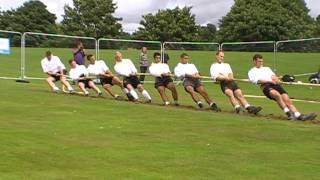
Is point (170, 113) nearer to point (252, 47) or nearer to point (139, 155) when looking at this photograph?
point (139, 155)

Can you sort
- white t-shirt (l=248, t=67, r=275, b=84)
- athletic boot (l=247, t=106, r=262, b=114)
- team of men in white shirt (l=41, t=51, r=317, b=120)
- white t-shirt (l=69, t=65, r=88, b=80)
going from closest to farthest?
1. team of men in white shirt (l=41, t=51, r=317, b=120)
2. athletic boot (l=247, t=106, r=262, b=114)
3. white t-shirt (l=248, t=67, r=275, b=84)
4. white t-shirt (l=69, t=65, r=88, b=80)

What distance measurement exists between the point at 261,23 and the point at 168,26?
11.4m

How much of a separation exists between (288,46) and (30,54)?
1561 cm

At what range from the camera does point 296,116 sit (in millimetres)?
15078

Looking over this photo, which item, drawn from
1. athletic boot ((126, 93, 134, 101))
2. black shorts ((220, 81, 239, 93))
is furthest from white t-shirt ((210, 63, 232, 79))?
athletic boot ((126, 93, 134, 101))

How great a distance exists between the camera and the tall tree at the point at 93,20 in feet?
279

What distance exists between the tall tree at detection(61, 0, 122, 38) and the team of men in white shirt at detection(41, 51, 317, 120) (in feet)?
206

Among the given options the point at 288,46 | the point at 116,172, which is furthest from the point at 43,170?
the point at 288,46

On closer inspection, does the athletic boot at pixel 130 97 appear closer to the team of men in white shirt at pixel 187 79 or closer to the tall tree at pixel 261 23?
the team of men in white shirt at pixel 187 79

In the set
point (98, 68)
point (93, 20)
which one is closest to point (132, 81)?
point (98, 68)

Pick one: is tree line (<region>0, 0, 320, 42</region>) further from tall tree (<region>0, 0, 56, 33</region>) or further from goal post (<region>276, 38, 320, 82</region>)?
goal post (<region>276, 38, 320, 82</region>)

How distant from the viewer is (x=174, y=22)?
81375 mm

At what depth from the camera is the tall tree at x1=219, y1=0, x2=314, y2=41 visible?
77938 millimetres

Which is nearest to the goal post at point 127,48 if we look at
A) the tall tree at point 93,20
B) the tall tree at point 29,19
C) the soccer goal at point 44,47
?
the soccer goal at point 44,47
